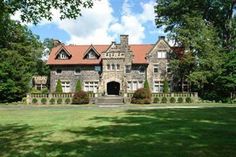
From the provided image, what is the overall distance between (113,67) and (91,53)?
16.5 feet

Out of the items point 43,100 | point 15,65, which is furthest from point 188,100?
point 15,65

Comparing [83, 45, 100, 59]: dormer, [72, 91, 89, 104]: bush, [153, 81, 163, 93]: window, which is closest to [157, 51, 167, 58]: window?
[153, 81, 163, 93]: window

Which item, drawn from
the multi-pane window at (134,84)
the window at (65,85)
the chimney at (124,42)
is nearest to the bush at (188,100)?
the multi-pane window at (134,84)

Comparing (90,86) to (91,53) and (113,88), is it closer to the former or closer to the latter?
(113,88)

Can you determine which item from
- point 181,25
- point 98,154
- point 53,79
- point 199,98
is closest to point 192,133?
point 98,154

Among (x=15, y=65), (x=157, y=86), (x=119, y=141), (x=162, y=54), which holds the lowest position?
(x=119, y=141)

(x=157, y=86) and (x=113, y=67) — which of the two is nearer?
(x=113, y=67)

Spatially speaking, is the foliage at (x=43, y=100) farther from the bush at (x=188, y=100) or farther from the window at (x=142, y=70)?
the bush at (x=188, y=100)

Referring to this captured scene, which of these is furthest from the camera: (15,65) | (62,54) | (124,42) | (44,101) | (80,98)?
(62,54)

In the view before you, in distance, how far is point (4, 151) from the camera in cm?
1370

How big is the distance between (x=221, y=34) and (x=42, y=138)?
4718 cm

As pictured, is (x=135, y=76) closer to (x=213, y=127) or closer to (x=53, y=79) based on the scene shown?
(x=53, y=79)

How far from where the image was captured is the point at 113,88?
62.3 m

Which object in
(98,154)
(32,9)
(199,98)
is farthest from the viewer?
(199,98)
